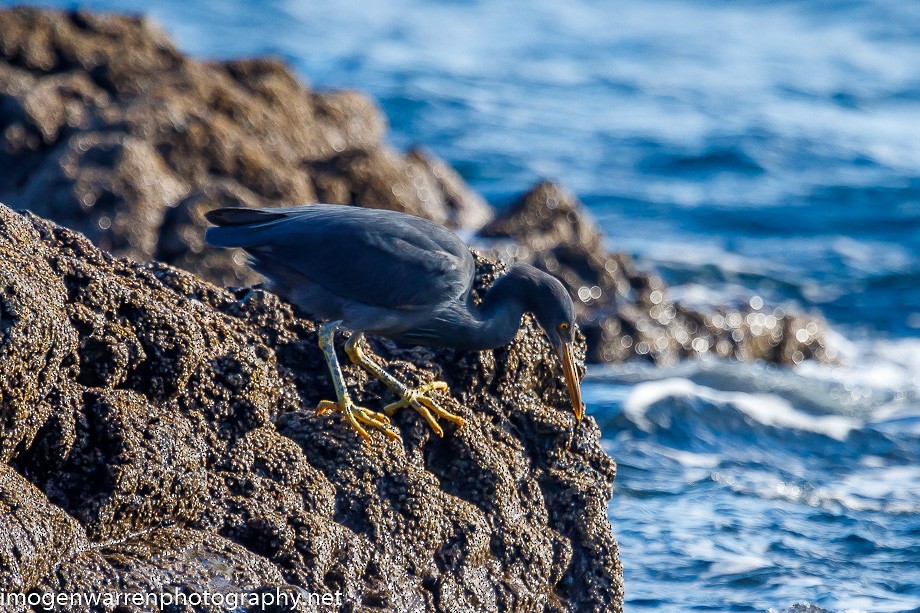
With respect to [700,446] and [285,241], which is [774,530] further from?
[285,241]

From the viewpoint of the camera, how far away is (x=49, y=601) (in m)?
2.83

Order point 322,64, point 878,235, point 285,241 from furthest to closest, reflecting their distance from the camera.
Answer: point 322,64
point 878,235
point 285,241

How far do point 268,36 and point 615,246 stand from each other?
481 inches

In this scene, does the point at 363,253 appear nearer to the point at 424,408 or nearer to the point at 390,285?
the point at 390,285

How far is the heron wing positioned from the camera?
397 cm

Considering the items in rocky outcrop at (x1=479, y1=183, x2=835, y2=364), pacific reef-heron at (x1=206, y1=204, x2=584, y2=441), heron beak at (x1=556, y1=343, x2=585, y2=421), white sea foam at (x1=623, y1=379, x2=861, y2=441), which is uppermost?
pacific reef-heron at (x1=206, y1=204, x2=584, y2=441)

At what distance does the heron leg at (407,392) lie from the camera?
377 centimetres

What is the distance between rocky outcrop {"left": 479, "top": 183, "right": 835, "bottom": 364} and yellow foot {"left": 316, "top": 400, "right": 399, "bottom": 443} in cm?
548

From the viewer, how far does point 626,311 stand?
9.39 m

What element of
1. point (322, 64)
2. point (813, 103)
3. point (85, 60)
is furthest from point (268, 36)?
point (85, 60)

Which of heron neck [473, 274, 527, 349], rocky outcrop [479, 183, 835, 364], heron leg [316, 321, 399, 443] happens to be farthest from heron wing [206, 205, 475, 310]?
rocky outcrop [479, 183, 835, 364]

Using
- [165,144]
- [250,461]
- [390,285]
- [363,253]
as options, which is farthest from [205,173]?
[250,461]

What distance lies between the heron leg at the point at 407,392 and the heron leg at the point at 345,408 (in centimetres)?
8

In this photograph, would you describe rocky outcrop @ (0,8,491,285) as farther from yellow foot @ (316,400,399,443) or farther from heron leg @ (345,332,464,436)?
yellow foot @ (316,400,399,443)
